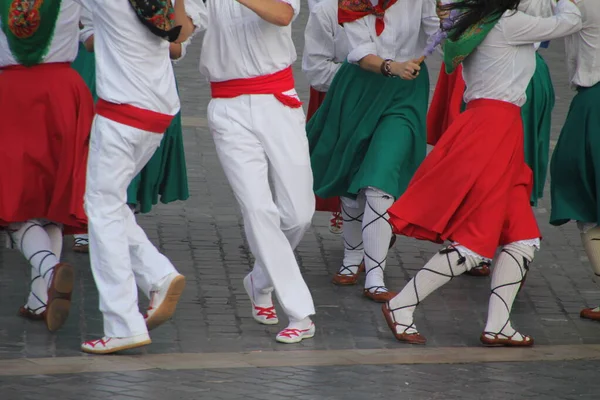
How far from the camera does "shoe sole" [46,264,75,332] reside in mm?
6293

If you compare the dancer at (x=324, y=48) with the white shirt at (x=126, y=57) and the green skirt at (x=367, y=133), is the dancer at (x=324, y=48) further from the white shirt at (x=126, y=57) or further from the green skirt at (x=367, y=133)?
the white shirt at (x=126, y=57)

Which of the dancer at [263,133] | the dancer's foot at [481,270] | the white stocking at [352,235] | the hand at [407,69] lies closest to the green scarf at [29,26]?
the dancer at [263,133]

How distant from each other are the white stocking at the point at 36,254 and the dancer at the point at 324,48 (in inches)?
71.6

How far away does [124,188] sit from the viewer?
6043 millimetres

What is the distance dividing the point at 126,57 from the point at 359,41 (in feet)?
5.63

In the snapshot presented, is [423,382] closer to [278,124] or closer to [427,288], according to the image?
[427,288]

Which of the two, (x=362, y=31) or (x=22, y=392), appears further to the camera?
(x=362, y=31)

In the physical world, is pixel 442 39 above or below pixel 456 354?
above

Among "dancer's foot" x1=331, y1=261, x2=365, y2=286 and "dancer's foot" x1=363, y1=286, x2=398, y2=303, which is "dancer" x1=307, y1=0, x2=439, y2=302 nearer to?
"dancer's foot" x1=363, y1=286, x2=398, y2=303

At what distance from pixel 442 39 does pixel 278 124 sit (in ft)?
3.15

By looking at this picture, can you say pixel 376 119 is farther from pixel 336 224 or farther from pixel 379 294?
pixel 336 224

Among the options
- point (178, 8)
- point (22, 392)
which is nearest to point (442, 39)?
point (178, 8)

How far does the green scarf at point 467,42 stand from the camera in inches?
248

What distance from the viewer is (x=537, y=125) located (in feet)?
24.6
